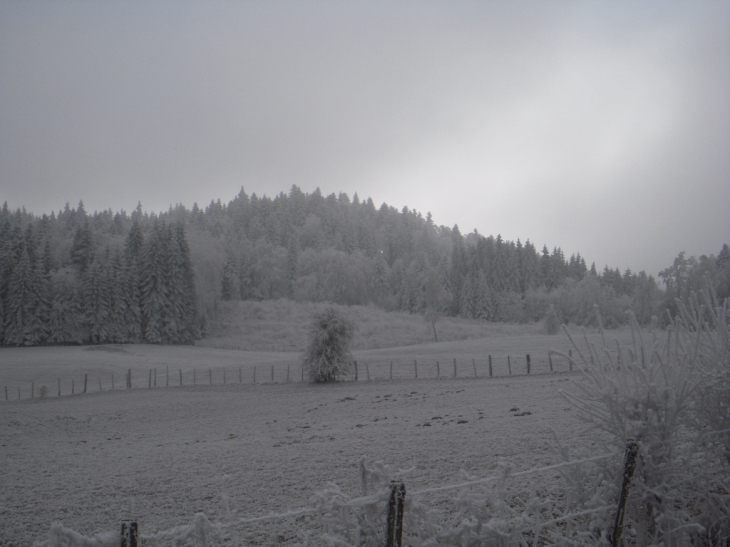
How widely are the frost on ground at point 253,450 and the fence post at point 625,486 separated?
0.76 meters

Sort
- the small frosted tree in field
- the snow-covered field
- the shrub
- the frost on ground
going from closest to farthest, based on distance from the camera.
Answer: the shrub < the frost on ground < the snow-covered field < the small frosted tree in field

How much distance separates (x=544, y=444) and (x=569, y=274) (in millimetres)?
114127

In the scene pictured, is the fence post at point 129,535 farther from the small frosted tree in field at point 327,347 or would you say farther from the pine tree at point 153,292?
the pine tree at point 153,292

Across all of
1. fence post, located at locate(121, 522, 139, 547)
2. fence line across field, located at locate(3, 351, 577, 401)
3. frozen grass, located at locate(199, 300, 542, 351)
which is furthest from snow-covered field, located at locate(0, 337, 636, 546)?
frozen grass, located at locate(199, 300, 542, 351)

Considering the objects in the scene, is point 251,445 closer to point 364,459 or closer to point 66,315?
point 364,459

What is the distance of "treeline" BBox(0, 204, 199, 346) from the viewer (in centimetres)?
5834

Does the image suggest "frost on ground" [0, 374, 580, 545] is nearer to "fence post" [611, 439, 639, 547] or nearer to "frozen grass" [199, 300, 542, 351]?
"fence post" [611, 439, 639, 547]

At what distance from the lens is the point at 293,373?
113 feet

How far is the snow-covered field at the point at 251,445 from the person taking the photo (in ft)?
25.3

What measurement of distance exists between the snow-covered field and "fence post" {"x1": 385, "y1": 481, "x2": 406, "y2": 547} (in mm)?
1318

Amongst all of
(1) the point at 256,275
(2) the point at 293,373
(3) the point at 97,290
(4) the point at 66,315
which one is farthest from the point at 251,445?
(1) the point at 256,275

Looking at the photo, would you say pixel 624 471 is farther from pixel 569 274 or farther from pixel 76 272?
pixel 569 274

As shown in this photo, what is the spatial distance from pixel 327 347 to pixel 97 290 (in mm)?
43610

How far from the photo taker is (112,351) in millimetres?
53656
